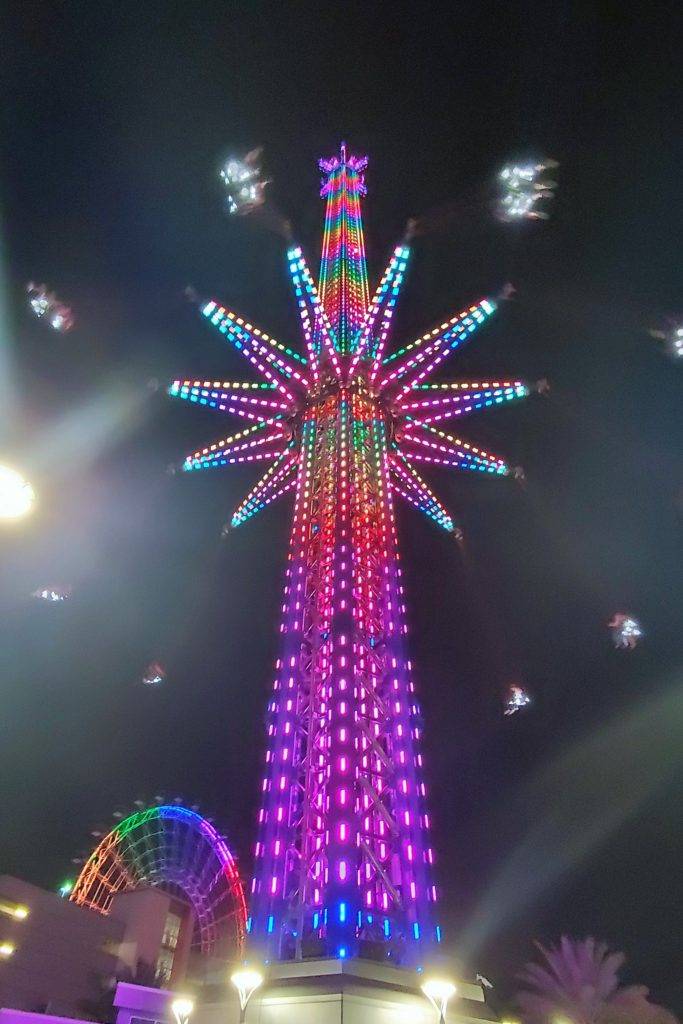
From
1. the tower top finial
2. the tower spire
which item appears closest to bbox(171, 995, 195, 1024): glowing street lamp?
the tower spire

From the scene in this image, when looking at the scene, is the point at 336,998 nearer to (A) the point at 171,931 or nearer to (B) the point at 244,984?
(B) the point at 244,984

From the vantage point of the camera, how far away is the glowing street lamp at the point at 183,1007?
1413 centimetres

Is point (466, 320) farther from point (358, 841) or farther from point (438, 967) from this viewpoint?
point (438, 967)

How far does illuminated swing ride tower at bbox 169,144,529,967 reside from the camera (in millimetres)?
15156

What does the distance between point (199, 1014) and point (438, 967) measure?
5.27 m

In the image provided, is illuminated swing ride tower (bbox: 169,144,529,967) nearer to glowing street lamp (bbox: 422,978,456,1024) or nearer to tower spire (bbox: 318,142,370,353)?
tower spire (bbox: 318,142,370,353)

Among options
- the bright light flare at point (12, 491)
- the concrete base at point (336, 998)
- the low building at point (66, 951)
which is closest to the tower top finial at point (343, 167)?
the bright light flare at point (12, 491)

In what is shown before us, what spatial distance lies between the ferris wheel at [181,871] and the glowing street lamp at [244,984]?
26396 millimetres

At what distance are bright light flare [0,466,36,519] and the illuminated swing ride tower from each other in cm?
945

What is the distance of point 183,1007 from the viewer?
556 inches

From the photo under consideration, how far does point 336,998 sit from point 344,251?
25997mm

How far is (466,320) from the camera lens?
2433cm

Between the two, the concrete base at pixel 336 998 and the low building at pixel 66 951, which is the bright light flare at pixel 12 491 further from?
the low building at pixel 66 951

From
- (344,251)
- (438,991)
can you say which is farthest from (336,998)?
(344,251)
